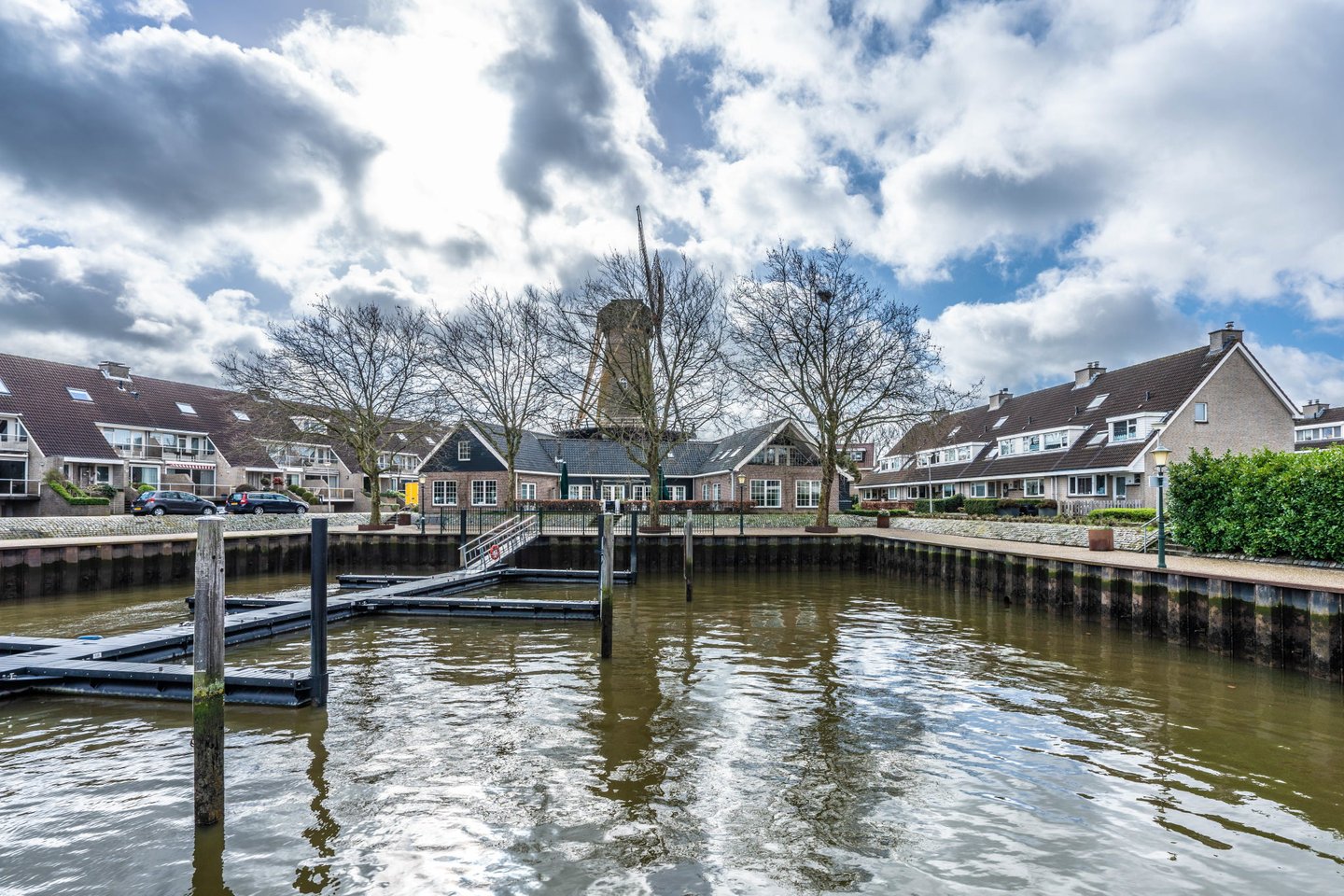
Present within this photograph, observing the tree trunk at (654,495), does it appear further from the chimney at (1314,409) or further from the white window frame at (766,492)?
the chimney at (1314,409)

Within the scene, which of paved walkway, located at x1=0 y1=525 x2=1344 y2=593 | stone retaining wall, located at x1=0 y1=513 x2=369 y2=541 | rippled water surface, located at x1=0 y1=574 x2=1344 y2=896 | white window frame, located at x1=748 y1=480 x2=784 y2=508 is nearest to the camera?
rippled water surface, located at x1=0 y1=574 x2=1344 y2=896

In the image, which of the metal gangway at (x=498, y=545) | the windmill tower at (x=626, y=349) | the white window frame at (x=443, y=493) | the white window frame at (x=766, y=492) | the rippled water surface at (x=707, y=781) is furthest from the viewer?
the white window frame at (x=443, y=493)

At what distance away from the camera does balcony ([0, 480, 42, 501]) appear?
137 feet

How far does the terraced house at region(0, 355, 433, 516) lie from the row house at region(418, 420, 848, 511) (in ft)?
12.1

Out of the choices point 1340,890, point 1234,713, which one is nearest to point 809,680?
point 1234,713

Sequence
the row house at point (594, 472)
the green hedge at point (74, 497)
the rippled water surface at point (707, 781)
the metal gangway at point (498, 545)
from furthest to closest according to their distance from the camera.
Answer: the row house at point (594, 472) < the green hedge at point (74, 497) < the metal gangway at point (498, 545) < the rippled water surface at point (707, 781)

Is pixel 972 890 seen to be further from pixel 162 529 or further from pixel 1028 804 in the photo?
pixel 162 529

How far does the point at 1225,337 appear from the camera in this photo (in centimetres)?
4003

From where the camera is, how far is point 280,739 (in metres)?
8.42

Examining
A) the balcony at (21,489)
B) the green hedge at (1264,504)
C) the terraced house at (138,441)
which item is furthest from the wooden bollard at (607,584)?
the balcony at (21,489)

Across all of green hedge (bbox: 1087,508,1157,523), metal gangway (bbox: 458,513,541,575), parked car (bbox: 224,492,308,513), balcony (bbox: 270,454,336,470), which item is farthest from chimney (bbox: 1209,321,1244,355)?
balcony (bbox: 270,454,336,470)

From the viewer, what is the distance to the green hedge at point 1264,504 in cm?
1575

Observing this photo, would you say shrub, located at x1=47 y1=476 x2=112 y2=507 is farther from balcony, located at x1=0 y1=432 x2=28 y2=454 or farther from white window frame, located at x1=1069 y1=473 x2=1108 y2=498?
white window frame, located at x1=1069 y1=473 x2=1108 y2=498

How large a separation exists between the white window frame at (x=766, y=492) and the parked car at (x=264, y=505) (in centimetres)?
2862
